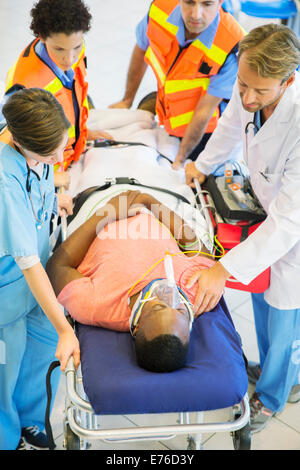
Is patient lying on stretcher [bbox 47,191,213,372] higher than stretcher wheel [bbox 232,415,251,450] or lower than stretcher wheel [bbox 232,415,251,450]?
higher

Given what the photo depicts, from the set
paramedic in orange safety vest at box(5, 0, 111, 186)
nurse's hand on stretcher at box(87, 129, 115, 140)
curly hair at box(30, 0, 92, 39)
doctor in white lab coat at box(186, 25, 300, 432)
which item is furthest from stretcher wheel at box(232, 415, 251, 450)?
nurse's hand on stretcher at box(87, 129, 115, 140)

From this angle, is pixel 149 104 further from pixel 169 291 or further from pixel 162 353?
pixel 162 353

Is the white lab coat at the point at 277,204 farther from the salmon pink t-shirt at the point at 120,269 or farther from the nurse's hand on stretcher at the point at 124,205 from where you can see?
the nurse's hand on stretcher at the point at 124,205

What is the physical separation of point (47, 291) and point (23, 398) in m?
0.75

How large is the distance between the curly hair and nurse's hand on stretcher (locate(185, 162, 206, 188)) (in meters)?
0.81

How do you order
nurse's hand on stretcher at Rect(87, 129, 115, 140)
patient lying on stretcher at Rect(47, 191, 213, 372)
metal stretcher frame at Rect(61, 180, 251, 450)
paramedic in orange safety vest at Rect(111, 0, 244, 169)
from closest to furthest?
metal stretcher frame at Rect(61, 180, 251, 450), patient lying on stretcher at Rect(47, 191, 213, 372), paramedic in orange safety vest at Rect(111, 0, 244, 169), nurse's hand on stretcher at Rect(87, 129, 115, 140)

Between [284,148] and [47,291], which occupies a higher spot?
[284,148]

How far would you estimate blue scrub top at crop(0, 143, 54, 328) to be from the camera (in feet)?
5.03

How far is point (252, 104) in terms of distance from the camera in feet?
5.73

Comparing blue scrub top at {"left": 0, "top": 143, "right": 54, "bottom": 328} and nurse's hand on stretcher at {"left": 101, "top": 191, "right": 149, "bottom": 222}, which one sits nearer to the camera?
blue scrub top at {"left": 0, "top": 143, "right": 54, "bottom": 328}

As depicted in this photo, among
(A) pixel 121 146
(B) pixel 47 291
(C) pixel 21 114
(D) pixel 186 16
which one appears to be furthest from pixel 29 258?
(D) pixel 186 16

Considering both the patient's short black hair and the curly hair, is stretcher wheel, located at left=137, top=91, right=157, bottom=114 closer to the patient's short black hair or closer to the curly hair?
the curly hair

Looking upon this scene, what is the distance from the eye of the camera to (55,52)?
82.7 inches

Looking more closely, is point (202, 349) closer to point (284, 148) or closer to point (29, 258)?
point (29, 258)
